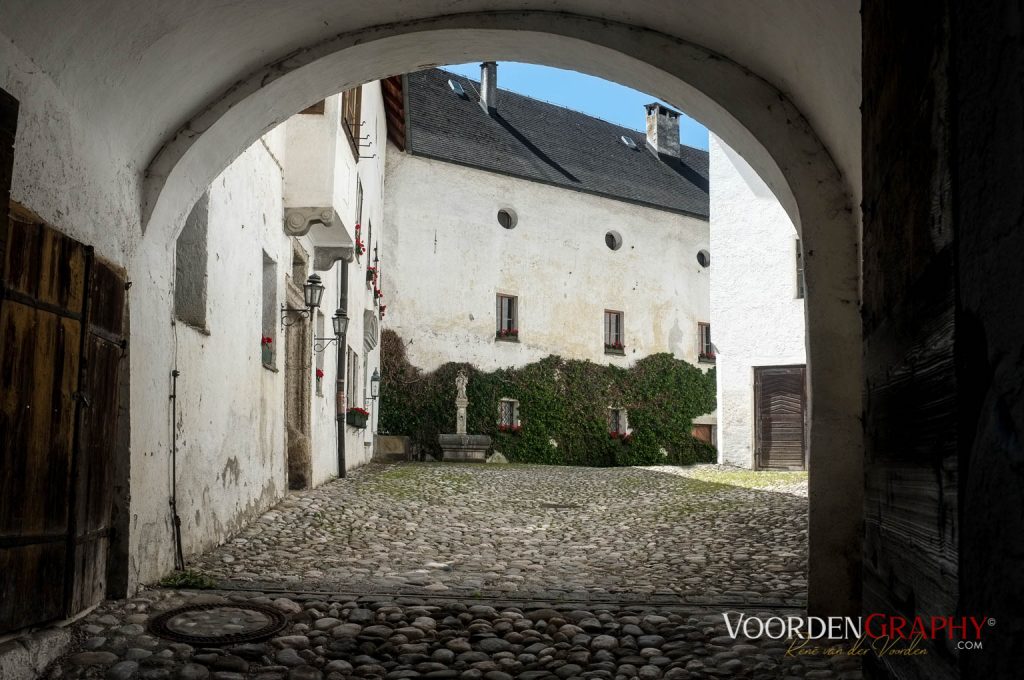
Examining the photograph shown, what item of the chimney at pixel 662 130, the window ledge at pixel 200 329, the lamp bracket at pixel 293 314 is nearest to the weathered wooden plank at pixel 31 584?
the window ledge at pixel 200 329

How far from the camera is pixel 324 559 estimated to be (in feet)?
21.9

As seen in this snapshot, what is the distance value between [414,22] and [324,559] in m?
3.85

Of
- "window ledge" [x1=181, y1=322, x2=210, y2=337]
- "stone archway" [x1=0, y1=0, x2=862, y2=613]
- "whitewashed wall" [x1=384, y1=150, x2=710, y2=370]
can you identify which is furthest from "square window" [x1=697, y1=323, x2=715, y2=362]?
"stone archway" [x1=0, y1=0, x2=862, y2=613]

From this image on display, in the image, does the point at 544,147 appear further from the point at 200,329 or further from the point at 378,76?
the point at 378,76

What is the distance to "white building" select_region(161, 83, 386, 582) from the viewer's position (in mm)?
6348

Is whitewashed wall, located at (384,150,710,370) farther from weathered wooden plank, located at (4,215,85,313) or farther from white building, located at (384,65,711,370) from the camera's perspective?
weathered wooden plank, located at (4,215,85,313)

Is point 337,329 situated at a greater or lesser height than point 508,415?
greater

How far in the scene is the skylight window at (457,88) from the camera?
27.4m

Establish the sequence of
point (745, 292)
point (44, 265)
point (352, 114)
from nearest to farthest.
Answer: point (44, 265) → point (352, 114) → point (745, 292)

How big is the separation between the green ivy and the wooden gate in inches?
684

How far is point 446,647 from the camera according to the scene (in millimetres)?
4168

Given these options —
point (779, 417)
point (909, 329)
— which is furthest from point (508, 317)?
point (909, 329)

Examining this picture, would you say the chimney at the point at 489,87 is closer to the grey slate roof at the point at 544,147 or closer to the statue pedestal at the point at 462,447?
the grey slate roof at the point at 544,147

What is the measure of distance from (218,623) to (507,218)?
21.1m
